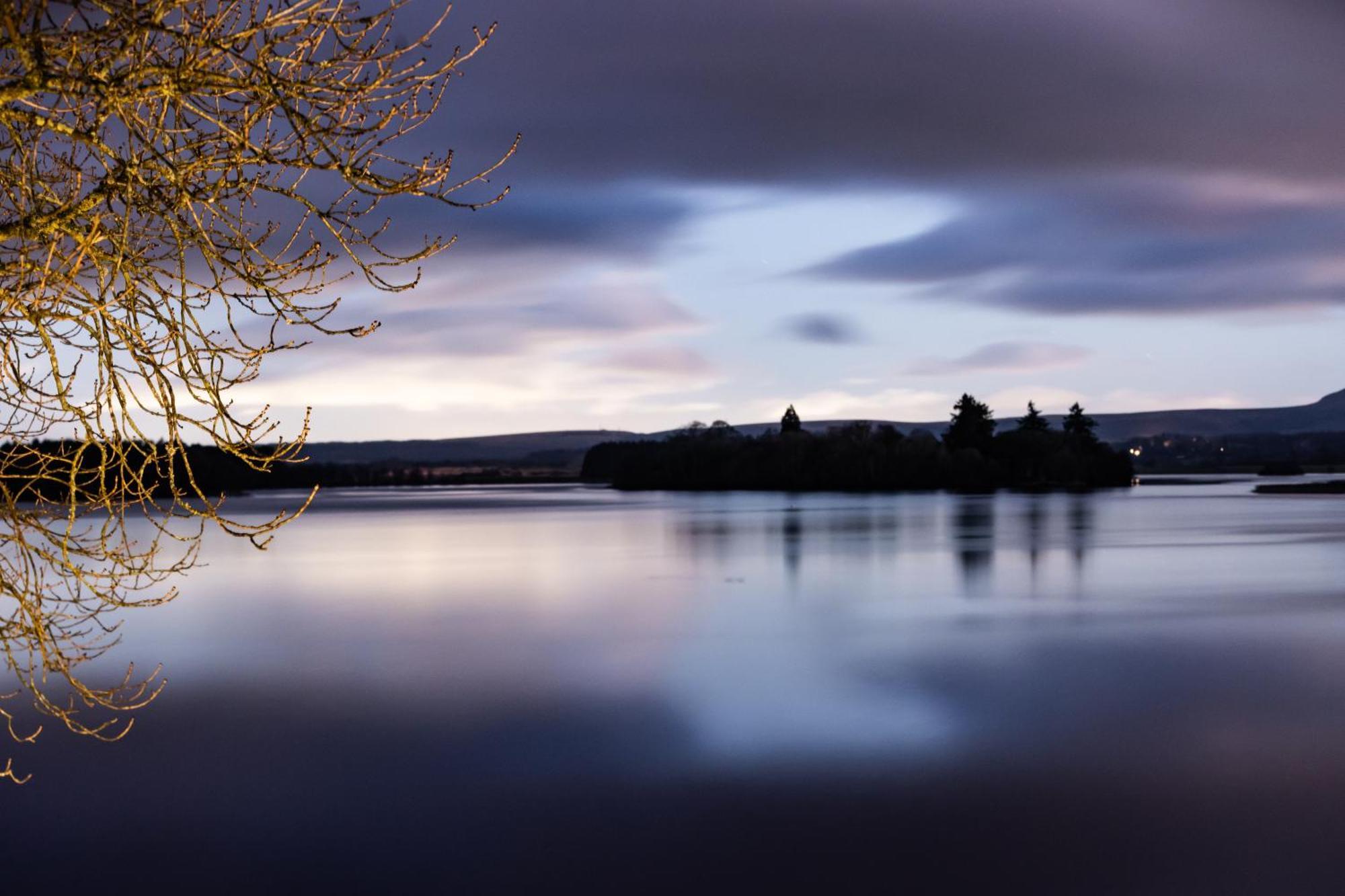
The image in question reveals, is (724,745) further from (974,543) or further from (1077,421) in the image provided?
(1077,421)

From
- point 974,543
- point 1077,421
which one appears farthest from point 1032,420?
point 974,543

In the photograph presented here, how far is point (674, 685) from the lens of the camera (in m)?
13.0

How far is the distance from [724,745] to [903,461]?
84076 millimetres

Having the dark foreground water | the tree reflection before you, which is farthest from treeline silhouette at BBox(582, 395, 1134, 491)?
the dark foreground water

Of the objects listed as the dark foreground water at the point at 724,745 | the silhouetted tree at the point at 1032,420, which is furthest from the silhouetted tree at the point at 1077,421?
the dark foreground water at the point at 724,745

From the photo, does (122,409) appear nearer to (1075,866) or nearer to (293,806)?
(293,806)

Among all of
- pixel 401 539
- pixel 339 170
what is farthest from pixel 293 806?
pixel 401 539

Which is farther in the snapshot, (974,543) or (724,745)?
(974,543)

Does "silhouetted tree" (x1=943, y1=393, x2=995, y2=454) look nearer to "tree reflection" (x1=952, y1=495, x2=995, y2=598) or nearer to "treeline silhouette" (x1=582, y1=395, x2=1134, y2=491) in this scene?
"treeline silhouette" (x1=582, y1=395, x2=1134, y2=491)

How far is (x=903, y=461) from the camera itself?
303 feet

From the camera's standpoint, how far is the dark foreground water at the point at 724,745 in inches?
280

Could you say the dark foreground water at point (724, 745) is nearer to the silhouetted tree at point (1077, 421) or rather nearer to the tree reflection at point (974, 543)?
the tree reflection at point (974, 543)

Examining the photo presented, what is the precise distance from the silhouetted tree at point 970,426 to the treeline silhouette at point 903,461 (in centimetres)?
5

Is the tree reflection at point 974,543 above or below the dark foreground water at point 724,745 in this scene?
above
